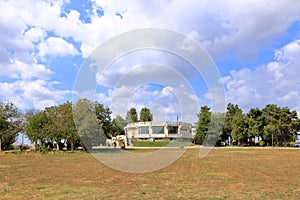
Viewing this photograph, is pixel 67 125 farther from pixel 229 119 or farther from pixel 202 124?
pixel 229 119

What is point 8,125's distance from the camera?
5262 cm

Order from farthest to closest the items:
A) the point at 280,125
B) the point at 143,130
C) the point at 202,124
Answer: the point at 143,130 < the point at 202,124 < the point at 280,125

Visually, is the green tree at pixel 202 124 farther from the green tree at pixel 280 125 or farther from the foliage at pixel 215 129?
the green tree at pixel 280 125

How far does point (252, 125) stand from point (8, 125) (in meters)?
50.1

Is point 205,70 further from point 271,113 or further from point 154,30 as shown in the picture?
point 271,113

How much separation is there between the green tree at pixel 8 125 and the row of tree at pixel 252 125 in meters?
42.9

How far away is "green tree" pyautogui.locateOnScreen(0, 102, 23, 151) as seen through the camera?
168ft

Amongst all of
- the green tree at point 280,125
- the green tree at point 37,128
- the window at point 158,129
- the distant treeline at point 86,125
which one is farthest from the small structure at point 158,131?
the green tree at point 37,128

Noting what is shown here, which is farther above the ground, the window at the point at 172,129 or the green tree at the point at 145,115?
the green tree at the point at 145,115

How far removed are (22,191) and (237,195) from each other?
8.34 meters

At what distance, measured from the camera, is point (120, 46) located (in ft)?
83.9

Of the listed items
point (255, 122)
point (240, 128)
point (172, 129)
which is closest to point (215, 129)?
point (240, 128)

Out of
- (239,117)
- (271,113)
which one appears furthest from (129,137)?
(271,113)

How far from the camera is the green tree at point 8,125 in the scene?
51.2 metres
